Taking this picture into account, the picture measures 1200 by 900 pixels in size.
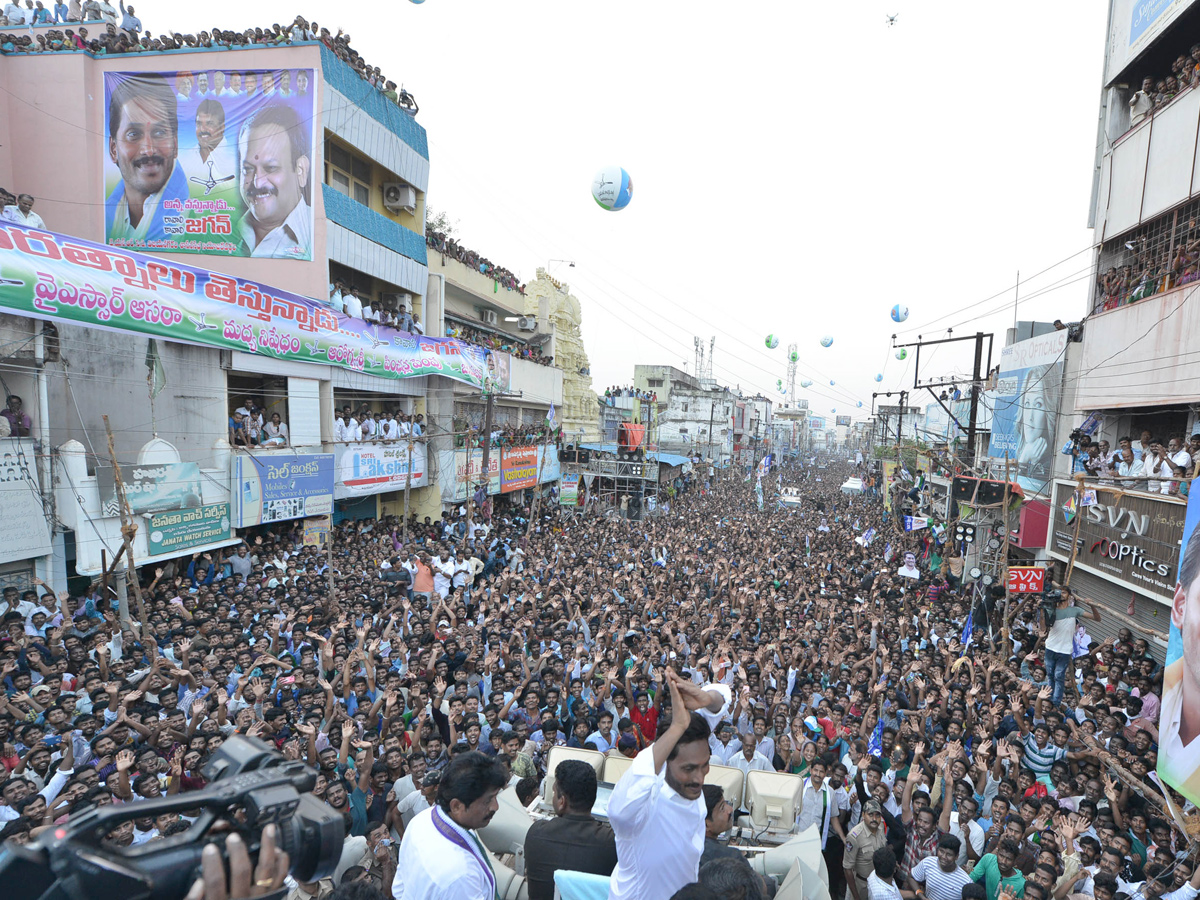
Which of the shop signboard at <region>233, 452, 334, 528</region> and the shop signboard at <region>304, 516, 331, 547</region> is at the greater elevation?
the shop signboard at <region>233, 452, 334, 528</region>

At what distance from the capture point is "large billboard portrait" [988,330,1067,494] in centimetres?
1556

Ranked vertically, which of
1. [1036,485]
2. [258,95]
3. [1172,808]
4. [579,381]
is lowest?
[1172,808]

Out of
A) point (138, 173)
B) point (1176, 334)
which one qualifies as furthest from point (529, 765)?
point (138, 173)

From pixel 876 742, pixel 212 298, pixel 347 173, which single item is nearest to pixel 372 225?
pixel 347 173

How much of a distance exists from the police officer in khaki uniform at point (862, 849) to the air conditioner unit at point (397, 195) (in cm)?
1996

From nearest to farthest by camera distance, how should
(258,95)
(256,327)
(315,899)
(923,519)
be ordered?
(315,899) < (256,327) < (258,95) < (923,519)

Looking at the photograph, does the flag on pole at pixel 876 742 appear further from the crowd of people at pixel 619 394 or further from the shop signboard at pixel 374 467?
the crowd of people at pixel 619 394

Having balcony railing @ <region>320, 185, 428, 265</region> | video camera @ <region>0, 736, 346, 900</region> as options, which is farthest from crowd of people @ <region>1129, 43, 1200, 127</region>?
balcony railing @ <region>320, 185, 428, 265</region>

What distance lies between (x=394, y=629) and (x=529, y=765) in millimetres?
5034

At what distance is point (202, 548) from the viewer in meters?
11.9

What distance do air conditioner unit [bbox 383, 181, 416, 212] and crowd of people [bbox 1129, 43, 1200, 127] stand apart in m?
17.5

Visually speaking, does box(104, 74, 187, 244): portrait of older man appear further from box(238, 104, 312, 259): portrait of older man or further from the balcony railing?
the balcony railing

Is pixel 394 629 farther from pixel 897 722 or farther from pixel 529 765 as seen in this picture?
pixel 897 722

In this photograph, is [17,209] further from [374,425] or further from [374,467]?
[374,467]
